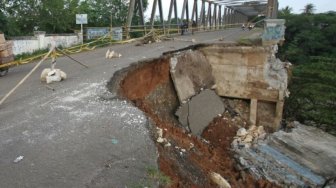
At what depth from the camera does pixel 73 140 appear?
4.88 metres

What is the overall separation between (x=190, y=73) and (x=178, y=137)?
18.1 feet

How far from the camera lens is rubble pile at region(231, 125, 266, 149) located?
11.0 metres

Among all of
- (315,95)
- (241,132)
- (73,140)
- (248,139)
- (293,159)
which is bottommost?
(293,159)

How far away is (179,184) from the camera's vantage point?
4.38 meters

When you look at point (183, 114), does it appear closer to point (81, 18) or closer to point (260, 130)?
point (260, 130)

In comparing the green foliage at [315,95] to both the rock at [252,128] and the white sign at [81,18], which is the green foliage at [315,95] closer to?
the rock at [252,128]

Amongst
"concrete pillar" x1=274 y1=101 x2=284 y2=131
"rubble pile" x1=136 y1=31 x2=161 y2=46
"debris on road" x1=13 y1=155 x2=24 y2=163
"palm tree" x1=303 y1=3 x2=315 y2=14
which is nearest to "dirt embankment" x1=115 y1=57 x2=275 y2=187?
"concrete pillar" x1=274 y1=101 x2=284 y2=131

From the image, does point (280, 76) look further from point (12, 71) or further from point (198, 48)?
point (12, 71)

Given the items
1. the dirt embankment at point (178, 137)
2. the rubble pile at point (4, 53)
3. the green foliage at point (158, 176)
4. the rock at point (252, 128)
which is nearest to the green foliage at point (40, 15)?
the rubble pile at point (4, 53)

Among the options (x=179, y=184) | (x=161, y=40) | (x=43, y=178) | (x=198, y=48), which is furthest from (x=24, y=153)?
(x=161, y=40)

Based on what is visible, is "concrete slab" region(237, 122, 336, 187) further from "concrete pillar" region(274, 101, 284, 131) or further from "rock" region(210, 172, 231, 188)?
"rock" region(210, 172, 231, 188)

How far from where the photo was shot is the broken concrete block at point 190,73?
11492 millimetres

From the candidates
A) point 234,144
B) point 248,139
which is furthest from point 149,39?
point 234,144

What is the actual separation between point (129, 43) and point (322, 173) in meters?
12.0
